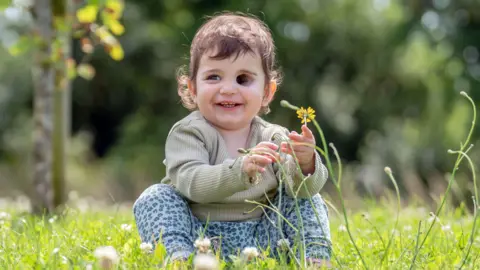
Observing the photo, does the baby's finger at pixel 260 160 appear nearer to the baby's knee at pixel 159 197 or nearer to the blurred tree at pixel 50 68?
the baby's knee at pixel 159 197

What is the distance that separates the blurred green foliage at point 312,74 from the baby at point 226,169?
54.3 ft

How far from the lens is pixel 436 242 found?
2.79 metres

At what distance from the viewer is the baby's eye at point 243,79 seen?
107 inches

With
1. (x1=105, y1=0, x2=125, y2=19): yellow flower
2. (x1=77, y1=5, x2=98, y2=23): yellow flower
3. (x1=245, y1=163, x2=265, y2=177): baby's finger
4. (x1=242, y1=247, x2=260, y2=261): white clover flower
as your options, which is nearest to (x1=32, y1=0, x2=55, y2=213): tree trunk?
(x1=77, y1=5, x2=98, y2=23): yellow flower

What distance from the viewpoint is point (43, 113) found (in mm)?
5543

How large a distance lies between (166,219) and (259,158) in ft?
1.54

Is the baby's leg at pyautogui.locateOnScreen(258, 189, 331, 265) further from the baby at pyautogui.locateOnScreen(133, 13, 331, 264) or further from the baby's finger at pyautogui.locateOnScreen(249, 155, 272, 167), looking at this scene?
the baby's finger at pyautogui.locateOnScreen(249, 155, 272, 167)

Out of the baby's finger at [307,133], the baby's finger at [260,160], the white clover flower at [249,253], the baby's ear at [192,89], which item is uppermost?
the baby's finger at [307,133]

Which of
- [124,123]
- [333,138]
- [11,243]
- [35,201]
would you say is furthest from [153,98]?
[11,243]

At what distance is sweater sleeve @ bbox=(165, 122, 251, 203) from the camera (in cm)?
237

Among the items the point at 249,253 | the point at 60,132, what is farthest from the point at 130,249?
the point at 60,132

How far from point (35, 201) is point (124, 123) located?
1654 cm

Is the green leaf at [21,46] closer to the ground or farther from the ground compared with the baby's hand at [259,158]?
closer to the ground

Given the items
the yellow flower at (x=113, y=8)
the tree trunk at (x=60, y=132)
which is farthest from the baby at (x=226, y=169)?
the tree trunk at (x=60, y=132)
